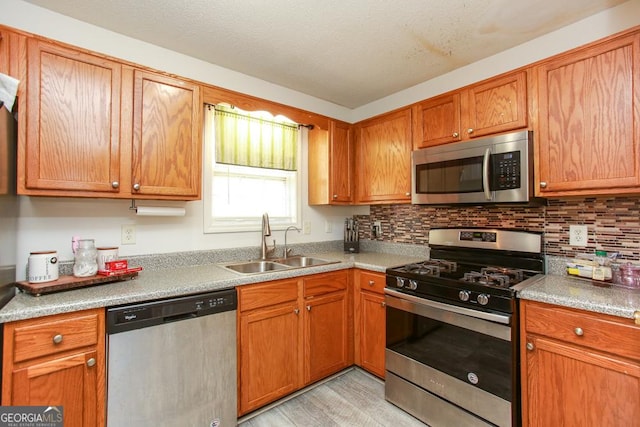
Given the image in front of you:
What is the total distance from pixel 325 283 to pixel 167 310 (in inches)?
42.9

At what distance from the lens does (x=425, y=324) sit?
186 centimetres

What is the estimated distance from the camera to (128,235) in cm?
195

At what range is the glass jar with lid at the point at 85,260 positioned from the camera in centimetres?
163

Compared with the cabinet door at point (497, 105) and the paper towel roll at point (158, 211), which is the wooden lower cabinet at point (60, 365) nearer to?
the paper towel roll at point (158, 211)

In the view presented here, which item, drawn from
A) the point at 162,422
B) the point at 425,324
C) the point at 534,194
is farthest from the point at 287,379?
the point at 534,194

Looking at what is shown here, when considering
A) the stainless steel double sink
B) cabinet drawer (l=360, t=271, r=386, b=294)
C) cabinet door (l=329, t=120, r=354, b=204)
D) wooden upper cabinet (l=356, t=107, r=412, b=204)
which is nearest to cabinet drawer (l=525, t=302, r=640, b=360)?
cabinet drawer (l=360, t=271, r=386, b=294)

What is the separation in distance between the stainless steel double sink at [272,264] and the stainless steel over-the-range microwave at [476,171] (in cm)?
98

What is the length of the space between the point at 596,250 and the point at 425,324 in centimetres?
109

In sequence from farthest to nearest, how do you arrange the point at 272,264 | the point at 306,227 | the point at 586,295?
the point at 306,227 < the point at 272,264 < the point at 586,295

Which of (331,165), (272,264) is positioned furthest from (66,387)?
(331,165)

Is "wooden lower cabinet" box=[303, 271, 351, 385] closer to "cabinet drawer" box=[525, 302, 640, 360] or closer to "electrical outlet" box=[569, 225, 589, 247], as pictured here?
"cabinet drawer" box=[525, 302, 640, 360]

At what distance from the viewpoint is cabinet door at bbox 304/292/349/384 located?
2.14 meters

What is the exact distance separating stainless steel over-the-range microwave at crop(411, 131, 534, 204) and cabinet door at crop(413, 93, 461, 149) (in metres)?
0.08

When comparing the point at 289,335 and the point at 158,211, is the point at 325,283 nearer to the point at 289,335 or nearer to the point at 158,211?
the point at 289,335
